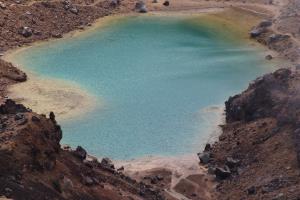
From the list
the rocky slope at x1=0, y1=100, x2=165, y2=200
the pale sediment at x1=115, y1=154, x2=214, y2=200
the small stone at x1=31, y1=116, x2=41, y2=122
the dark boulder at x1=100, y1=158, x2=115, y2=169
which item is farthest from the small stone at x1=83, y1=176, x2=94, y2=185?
the pale sediment at x1=115, y1=154, x2=214, y2=200

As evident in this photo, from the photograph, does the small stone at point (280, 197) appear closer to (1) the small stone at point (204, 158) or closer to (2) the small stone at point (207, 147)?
(1) the small stone at point (204, 158)

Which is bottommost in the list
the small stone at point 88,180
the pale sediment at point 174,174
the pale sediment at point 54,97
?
the pale sediment at point 174,174

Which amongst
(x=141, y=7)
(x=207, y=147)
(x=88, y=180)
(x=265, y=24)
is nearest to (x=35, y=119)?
(x=88, y=180)

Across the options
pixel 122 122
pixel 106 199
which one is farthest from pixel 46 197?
pixel 122 122

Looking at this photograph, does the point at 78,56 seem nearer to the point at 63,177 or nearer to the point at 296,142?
the point at 296,142

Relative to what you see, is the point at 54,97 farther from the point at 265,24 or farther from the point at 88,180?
the point at 265,24

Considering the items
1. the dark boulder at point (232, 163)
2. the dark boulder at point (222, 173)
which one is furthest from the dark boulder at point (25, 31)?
the dark boulder at point (222, 173)
